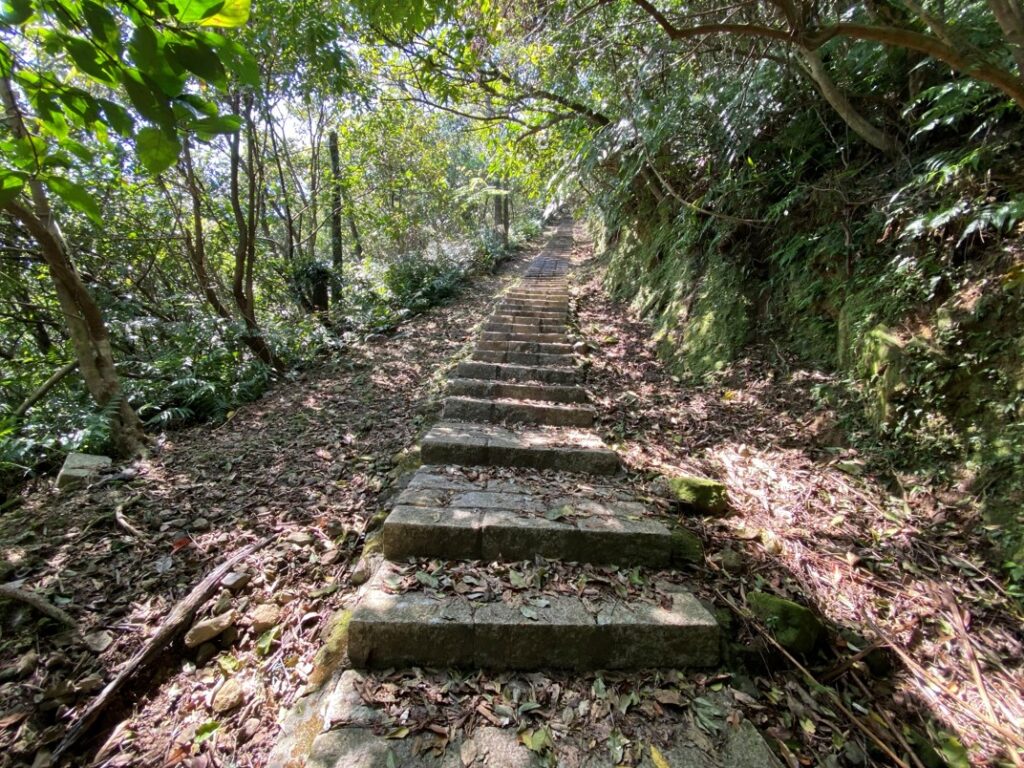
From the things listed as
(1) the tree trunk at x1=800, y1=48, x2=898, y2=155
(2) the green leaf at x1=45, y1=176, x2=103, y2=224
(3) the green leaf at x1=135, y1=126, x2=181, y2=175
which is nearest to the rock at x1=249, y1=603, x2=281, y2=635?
(2) the green leaf at x1=45, y1=176, x2=103, y2=224

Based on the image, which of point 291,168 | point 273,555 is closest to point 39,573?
point 273,555

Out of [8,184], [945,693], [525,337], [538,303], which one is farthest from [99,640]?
[538,303]

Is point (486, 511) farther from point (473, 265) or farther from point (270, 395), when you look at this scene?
point (473, 265)

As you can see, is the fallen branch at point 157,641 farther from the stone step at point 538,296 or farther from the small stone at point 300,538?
the stone step at point 538,296

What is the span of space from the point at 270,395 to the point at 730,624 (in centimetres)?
498

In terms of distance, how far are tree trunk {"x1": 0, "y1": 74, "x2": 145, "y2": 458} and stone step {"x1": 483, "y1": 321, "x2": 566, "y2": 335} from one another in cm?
356

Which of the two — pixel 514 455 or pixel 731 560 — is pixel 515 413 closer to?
pixel 514 455

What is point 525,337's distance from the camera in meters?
5.19

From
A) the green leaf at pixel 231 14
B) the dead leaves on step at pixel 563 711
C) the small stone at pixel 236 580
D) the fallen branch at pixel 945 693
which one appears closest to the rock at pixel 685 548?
the dead leaves on step at pixel 563 711

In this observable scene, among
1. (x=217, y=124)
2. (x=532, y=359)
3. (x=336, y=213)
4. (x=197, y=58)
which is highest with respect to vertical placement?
(x=336, y=213)

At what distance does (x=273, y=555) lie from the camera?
222 centimetres

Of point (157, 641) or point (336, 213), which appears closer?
point (157, 641)

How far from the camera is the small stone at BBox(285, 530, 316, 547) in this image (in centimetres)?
231

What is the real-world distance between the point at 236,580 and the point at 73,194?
1821mm
